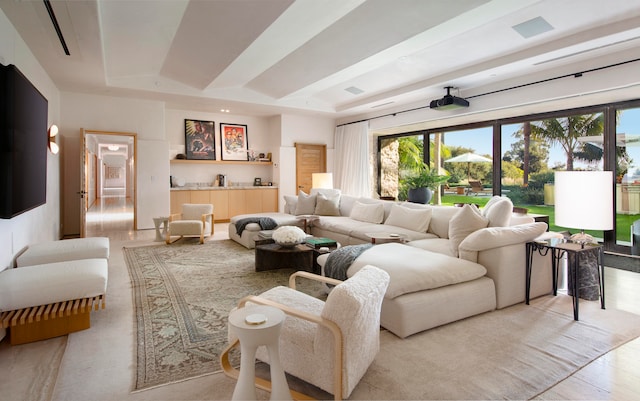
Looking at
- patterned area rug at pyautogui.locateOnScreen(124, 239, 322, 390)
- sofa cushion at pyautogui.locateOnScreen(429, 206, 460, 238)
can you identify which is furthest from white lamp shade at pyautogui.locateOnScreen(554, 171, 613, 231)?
patterned area rug at pyautogui.locateOnScreen(124, 239, 322, 390)

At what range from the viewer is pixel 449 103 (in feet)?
18.9

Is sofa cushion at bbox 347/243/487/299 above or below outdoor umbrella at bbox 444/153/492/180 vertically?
below

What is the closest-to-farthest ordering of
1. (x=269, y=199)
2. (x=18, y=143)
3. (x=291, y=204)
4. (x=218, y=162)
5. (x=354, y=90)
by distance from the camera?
(x=18, y=143), (x=291, y=204), (x=354, y=90), (x=218, y=162), (x=269, y=199)

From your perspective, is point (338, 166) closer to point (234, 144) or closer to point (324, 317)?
point (234, 144)

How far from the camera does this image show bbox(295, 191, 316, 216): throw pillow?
262 inches

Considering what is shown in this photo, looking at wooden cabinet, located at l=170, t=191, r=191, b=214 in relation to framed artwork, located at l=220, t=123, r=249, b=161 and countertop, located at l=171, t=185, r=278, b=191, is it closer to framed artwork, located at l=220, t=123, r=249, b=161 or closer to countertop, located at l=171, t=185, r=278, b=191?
countertop, located at l=171, t=185, r=278, b=191

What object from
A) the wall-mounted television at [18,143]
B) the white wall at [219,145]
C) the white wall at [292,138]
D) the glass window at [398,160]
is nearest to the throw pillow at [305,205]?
the white wall at [292,138]

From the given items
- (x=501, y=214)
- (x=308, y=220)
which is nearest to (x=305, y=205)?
(x=308, y=220)

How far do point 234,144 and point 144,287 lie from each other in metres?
5.68

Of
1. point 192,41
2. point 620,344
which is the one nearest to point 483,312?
point 620,344

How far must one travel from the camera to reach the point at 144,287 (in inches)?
144

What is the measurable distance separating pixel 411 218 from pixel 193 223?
345 centimetres

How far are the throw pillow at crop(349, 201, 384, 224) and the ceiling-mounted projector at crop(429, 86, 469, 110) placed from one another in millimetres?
1905

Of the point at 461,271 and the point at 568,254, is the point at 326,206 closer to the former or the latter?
the point at 461,271
